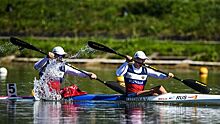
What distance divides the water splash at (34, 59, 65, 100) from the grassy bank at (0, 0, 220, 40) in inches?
1098

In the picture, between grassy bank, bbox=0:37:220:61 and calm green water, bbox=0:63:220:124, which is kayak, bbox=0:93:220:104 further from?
grassy bank, bbox=0:37:220:61

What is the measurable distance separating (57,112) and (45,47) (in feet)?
85.5

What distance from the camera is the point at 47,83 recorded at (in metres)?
26.3

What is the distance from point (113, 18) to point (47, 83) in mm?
31668

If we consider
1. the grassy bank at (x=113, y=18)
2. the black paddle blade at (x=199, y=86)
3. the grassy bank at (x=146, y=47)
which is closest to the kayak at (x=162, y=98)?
the black paddle blade at (x=199, y=86)

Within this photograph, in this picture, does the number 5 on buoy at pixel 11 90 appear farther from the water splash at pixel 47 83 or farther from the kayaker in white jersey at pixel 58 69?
the kayaker in white jersey at pixel 58 69

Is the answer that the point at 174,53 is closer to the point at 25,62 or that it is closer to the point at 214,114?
the point at 25,62

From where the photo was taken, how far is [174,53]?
47719 mm

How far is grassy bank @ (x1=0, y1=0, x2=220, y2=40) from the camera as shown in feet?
180

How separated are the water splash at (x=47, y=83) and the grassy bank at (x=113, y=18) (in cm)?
2790

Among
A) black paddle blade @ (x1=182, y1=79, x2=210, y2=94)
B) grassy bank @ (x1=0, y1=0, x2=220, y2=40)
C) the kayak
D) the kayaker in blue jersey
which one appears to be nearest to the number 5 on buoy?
the kayak

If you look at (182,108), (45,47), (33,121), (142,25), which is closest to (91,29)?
(142,25)

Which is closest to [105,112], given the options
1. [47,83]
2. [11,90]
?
[47,83]

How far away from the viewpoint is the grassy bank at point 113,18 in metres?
54.7
